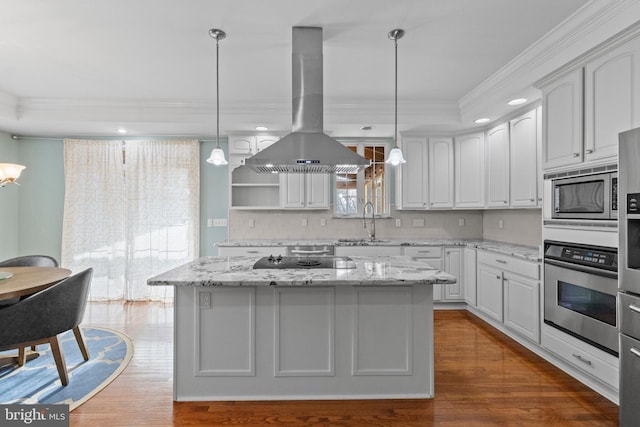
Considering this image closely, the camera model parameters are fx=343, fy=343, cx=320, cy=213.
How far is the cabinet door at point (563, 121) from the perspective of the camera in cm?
249

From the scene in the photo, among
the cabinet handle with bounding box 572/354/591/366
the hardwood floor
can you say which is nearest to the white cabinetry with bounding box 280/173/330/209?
the hardwood floor

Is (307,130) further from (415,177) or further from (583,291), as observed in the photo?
(415,177)

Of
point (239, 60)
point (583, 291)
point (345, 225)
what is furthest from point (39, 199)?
point (583, 291)

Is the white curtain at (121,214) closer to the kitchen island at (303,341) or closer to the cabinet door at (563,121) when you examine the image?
the kitchen island at (303,341)

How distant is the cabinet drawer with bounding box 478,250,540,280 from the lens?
9.90 feet

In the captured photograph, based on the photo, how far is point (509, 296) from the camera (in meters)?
3.38

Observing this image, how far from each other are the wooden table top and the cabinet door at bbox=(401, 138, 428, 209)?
3839mm

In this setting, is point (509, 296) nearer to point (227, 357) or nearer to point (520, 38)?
point (520, 38)

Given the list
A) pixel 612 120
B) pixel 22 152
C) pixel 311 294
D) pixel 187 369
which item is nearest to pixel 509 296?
pixel 612 120

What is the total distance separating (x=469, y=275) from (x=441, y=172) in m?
1.39

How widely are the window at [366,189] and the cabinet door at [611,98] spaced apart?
267 cm

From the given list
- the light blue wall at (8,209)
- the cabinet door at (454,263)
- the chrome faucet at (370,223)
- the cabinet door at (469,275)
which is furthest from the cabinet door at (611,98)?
the light blue wall at (8,209)

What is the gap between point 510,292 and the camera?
337 cm

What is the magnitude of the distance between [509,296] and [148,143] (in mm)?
4885
